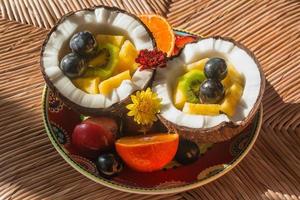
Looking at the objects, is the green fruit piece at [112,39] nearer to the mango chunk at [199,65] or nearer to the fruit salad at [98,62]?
the fruit salad at [98,62]

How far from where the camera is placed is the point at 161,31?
1100 millimetres

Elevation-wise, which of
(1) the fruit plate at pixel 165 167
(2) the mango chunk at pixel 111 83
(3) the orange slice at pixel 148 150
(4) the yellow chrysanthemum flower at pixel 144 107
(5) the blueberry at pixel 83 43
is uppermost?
(5) the blueberry at pixel 83 43

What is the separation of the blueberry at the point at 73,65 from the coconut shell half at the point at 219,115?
0.38ft

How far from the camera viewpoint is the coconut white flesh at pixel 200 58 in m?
0.96

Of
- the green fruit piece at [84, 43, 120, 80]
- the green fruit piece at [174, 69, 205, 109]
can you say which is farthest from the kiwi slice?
the green fruit piece at [84, 43, 120, 80]

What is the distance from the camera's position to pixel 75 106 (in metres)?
0.98

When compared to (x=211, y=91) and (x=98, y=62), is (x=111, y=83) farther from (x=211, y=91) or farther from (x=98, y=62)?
(x=211, y=91)

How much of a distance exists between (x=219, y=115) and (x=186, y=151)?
9 centimetres

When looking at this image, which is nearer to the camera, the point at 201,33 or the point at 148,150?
the point at 148,150

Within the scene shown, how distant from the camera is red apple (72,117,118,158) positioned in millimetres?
984

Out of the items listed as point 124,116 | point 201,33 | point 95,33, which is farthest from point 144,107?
point 201,33

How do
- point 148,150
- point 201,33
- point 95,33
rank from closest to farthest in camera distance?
1. point 148,150
2. point 95,33
3. point 201,33

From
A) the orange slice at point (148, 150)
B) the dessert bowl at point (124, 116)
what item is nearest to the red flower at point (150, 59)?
the dessert bowl at point (124, 116)

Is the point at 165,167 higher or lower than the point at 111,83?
lower
